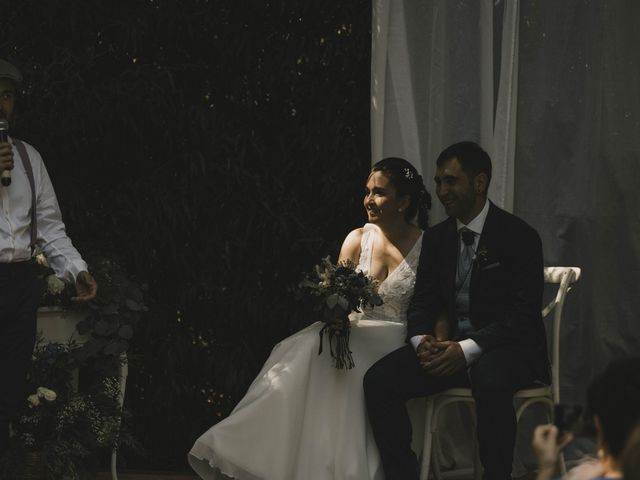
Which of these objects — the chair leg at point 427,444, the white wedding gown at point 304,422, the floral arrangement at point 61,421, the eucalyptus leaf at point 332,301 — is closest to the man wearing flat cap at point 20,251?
the floral arrangement at point 61,421

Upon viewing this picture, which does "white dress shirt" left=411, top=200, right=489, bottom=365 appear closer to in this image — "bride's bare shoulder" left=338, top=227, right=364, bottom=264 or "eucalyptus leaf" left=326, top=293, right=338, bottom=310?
"eucalyptus leaf" left=326, top=293, right=338, bottom=310

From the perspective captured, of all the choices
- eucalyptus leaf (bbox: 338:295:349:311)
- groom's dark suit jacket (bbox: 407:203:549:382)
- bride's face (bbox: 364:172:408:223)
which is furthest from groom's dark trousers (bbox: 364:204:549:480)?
bride's face (bbox: 364:172:408:223)

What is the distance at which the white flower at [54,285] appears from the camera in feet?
14.3

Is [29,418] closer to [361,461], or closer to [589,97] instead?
[361,461]

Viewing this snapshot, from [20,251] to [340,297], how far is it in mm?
1226

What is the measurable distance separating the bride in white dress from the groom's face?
0.35 meters

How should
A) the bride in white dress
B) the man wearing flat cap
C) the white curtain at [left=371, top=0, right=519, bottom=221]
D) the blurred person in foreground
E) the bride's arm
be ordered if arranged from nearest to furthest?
A: the blurred person in foreground < the man wearing flat cap < the bride in white dress < the bride's arm < the white curtain at [left=371, top=0, right=519, bottom=221]

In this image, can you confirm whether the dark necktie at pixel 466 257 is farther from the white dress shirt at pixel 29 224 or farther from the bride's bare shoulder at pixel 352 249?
the white dress shirt at pixel 29 224

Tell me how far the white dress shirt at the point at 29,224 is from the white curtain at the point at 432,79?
62.7 inches

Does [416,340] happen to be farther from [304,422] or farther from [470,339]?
[304,422]

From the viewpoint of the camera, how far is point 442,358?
4102 mm

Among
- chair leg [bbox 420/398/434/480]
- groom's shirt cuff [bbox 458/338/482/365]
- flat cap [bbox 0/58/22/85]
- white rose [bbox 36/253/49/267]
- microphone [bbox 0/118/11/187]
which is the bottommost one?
chair leg [bbox 420/398/434/480]

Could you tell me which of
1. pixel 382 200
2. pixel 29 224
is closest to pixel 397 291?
pixel 382 200

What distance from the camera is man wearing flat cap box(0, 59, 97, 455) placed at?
12.7 ft
